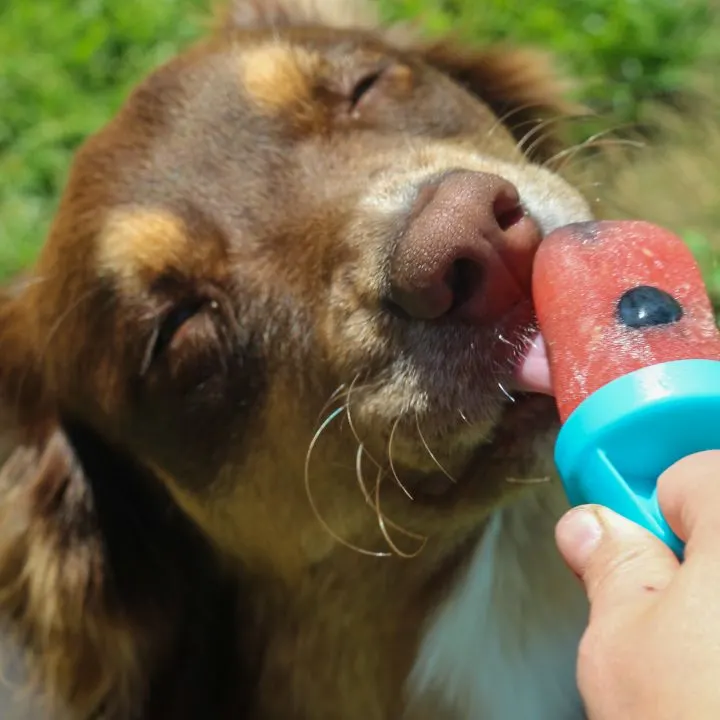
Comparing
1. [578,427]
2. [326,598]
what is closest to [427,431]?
[578,427]

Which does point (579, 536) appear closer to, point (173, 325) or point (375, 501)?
point (375, 501)

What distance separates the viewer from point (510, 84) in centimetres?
276

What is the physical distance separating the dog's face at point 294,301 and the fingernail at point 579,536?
24.2 inches

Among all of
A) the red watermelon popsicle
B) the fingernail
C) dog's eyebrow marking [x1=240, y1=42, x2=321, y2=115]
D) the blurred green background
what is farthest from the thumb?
the blurred green background

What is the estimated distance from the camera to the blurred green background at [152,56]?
3.75 m

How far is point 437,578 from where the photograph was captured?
7.52 feet

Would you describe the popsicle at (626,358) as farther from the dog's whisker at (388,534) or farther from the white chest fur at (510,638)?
the white chest fur at (510,638)

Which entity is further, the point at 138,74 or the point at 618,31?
the point at 138,74

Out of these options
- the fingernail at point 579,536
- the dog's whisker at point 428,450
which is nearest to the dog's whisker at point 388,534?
the dog's whisker at point 428,450

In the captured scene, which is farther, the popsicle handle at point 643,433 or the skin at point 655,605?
the popsicle handle at point 643,433

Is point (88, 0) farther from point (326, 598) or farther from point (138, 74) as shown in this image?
point (326, 598)

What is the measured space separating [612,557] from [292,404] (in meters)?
1.12

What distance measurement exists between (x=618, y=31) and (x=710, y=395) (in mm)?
3120

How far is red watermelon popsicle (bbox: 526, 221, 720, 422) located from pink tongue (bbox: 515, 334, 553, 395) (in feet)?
0.50
